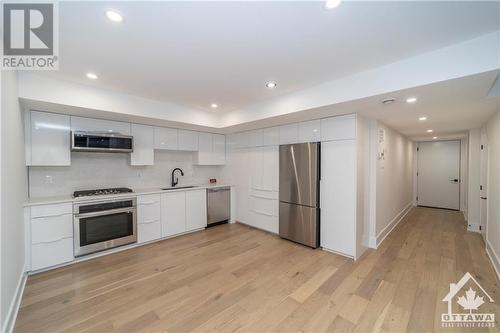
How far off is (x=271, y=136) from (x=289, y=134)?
432mm

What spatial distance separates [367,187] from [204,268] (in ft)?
9.53

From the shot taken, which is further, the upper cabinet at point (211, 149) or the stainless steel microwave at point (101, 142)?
the upper cabinet at point (211, 149)

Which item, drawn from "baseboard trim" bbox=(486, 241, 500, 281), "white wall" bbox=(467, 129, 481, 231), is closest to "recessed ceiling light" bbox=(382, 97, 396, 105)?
"baseboard trim" bbox=(486, 241, 500, 281)

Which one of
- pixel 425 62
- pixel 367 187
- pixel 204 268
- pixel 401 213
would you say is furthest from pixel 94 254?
pixel 401 213

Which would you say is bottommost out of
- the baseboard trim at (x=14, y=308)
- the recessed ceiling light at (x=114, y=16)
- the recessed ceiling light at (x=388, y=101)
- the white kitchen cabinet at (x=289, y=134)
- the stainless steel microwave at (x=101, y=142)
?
the baseboard trim at (x=14, y=308)

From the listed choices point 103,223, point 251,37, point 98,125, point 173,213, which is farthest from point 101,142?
point 251,37

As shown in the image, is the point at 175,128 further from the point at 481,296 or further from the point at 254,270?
the point at 481,296

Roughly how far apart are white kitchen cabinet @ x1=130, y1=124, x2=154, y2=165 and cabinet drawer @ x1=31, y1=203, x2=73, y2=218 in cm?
111

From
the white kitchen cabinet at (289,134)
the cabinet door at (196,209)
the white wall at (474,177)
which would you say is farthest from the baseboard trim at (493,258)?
the cabinet door at (196,209)

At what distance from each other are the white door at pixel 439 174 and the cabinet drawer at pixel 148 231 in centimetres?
789

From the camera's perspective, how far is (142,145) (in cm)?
379

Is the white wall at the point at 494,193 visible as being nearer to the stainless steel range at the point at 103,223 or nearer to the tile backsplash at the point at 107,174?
the tile backsplash at the point at 107,174

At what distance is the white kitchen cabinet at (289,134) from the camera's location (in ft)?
12.3

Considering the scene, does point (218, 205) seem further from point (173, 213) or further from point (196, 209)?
point (173, 213)
